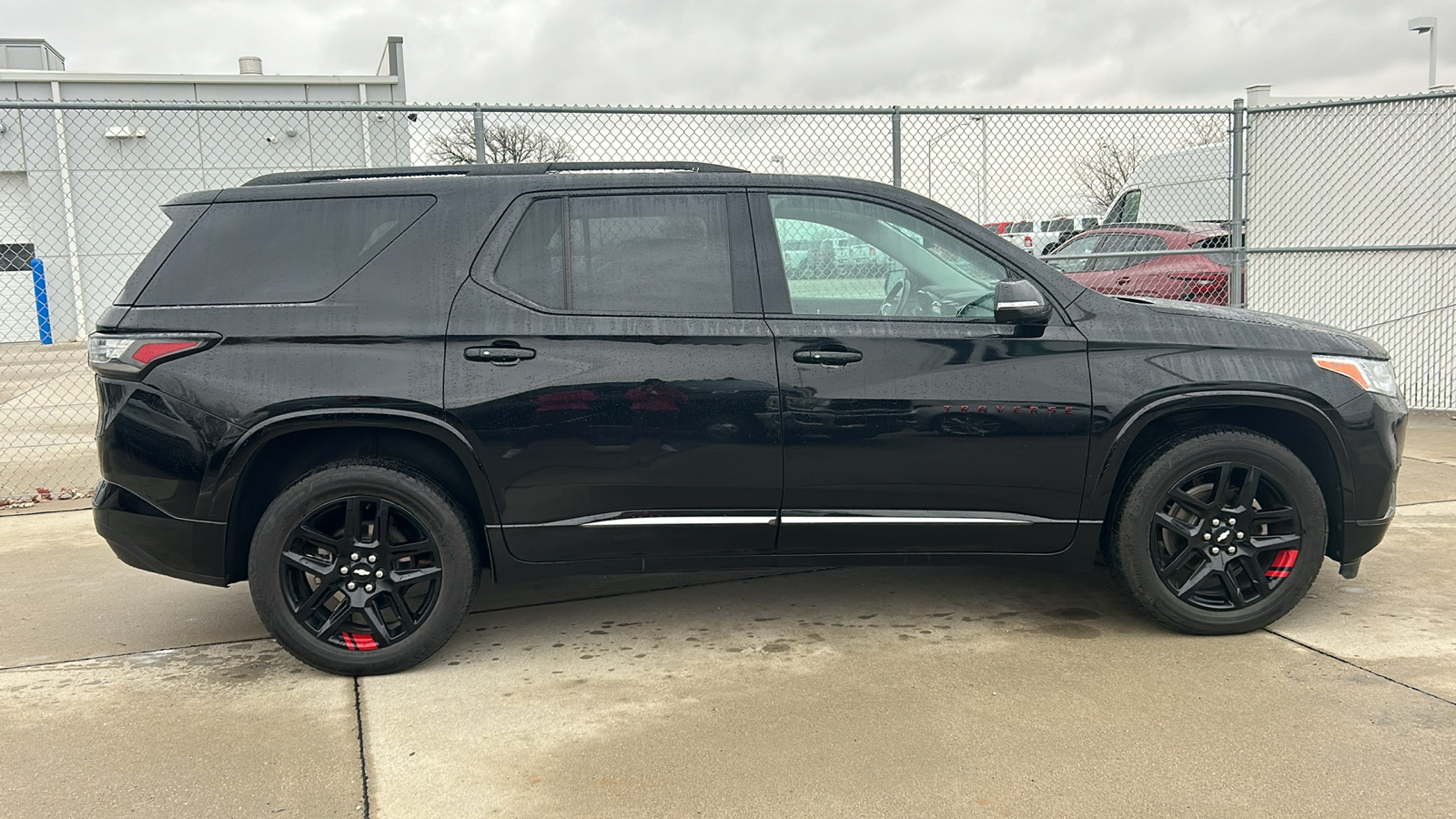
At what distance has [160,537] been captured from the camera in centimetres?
373

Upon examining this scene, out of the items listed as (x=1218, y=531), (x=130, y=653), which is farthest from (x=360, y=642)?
(x=1218, y=531)

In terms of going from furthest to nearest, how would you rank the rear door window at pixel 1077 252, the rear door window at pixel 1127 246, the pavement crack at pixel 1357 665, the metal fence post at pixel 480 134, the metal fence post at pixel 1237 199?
the rear door window at pixel 1127 246 < the rear door window at pixel 1077 252 < the metal fence post at pixel 1237 199 < the metal fence post at pixel 480 134 < the pavement crack at pixel 1357 665

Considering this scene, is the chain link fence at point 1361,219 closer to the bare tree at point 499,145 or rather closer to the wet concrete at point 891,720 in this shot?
the wet concrete at point 891,720

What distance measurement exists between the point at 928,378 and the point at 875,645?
1058 mm

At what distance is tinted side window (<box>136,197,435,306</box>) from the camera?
3.72m

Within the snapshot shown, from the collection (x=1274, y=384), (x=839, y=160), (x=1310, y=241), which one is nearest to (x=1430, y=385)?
(x=1310, y=241)

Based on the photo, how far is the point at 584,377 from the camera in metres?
3.70

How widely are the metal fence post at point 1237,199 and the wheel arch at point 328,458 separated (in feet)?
21.6

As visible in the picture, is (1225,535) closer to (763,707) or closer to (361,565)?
(763,707)

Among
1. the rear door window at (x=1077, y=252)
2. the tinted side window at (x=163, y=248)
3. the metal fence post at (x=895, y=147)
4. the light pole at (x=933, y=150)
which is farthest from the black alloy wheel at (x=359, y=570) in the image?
the rear door window at (x=1077, y=252)

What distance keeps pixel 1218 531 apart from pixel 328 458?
3.34 metres

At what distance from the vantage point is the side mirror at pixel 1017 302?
3676 millimetres

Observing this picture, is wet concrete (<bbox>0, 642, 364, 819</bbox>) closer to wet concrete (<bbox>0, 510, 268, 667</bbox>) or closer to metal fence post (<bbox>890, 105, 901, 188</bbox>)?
wet concrete (<bbox>0, 510, 268, 667</bbox>)

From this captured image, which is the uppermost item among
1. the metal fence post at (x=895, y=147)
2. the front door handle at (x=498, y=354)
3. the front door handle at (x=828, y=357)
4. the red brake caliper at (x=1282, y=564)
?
the metal fence post at (x=895, y=147)
